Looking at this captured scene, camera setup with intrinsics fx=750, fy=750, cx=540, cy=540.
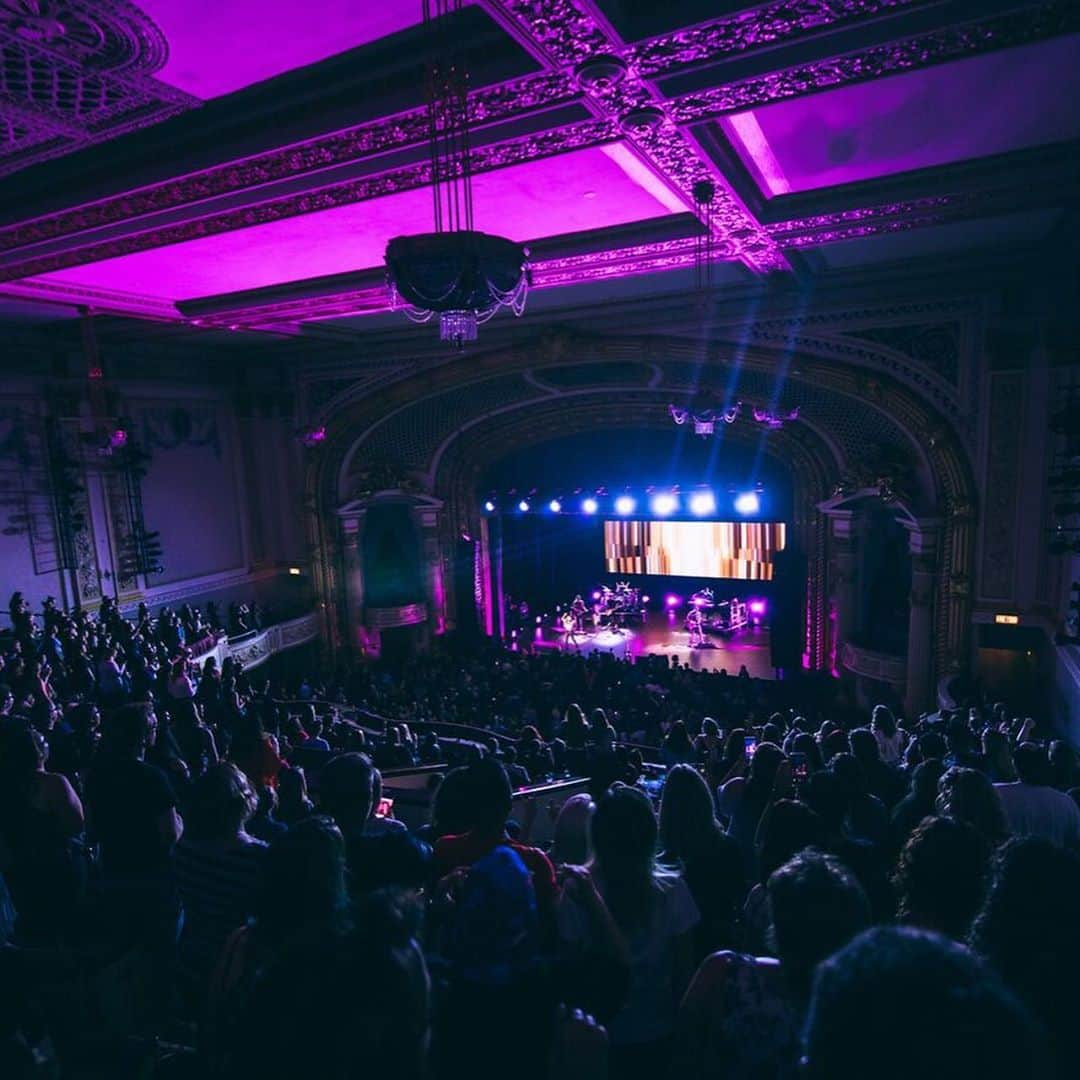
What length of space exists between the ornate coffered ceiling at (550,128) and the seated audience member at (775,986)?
3757 mm

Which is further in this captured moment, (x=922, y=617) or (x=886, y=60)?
(x=922, y=617)

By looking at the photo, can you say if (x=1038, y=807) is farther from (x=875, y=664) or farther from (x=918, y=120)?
(x=875, y=664)

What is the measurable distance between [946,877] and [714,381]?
12142 millimetres

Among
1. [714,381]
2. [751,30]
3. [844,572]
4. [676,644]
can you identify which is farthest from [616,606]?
[751,30]

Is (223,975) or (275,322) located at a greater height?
(275,322)

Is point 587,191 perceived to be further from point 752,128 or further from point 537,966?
point 537,966

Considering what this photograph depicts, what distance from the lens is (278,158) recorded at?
206 inches

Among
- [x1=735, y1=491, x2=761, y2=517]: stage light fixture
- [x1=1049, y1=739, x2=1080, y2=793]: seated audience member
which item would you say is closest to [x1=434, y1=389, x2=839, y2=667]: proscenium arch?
[x1=735, y1=491, x2=761, y2=517]: stage light fixture

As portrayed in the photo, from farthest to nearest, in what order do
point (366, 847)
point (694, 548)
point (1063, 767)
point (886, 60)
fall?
point (694, 548), point (1063, 767), point (886, 60), point (366, 847)

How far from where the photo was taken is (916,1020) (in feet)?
2.96

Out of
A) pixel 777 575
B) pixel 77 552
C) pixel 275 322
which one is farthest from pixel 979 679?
pixel 77 552

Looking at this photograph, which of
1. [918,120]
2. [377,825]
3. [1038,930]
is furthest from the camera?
[918,120]

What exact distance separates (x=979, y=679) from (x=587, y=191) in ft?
28.7

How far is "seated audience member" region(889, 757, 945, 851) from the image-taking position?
363 cm
